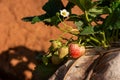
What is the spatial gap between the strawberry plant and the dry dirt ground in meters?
0.95

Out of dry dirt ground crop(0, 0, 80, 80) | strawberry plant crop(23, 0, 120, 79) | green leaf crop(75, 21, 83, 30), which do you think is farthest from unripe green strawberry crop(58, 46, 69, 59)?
dry dirt ground crop(0, 0, 80, 80)

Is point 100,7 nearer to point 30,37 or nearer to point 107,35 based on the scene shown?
point 107,35

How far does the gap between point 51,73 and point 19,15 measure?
1.11 m

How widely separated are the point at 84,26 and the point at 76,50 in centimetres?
17

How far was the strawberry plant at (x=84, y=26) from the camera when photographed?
1.86 meters

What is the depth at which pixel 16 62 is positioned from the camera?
3.05m

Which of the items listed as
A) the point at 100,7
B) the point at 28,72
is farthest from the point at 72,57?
the point at 28,72

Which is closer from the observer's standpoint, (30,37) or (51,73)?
(51,73)

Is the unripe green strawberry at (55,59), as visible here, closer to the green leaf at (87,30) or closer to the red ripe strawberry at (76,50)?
the red ripe strawberry at (76,50)

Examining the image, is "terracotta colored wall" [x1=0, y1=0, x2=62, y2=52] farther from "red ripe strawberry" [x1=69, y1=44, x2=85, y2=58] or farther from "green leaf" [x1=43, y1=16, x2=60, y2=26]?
"red ripe strawberry" [x1=69, y1=44, x2=85, y2=58]

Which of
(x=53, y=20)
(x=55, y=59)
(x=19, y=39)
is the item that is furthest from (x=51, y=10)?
(x=19, y=39)

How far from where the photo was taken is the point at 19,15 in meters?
3.14

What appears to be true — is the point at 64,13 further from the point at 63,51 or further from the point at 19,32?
the point at 19,32

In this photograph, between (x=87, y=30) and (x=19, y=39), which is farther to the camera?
(x=19, y=39)
